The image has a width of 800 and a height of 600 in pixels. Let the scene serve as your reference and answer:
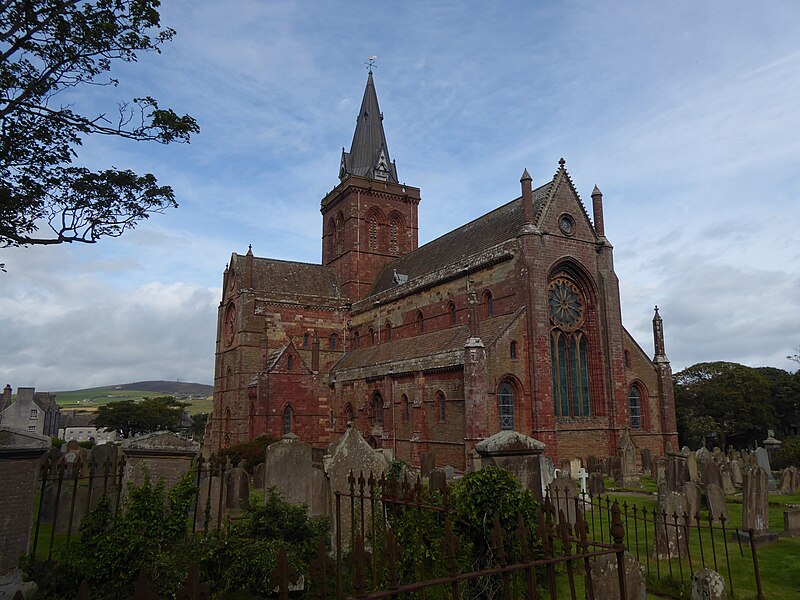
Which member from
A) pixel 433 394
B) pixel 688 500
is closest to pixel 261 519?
pixel 688 500

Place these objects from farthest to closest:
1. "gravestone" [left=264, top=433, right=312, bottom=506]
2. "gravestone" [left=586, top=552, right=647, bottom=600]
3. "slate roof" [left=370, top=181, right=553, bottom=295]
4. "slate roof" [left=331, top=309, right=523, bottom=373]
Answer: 1. "slate roof" [left=370, top=181, right=553, bottom=295]
2. "slate roof" [left=331, top=309, right=523, bottom=373]
3. "gravestone" [left=264, top=433, right=312, bottom=506]
4. "gravestone" [left=586, top=552, right=647, bottom=600]

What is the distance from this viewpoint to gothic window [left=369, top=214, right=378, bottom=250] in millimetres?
44031

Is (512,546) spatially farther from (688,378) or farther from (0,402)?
(0,402)

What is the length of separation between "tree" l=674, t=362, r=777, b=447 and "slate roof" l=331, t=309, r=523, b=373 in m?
24.1

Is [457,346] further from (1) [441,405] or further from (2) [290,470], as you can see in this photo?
(2) [290,470]

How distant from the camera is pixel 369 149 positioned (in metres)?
46.5

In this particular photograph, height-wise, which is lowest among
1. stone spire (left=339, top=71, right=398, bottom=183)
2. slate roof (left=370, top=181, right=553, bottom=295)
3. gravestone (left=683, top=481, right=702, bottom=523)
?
gravestone (left=683, top=481, right=702, bottom=523)

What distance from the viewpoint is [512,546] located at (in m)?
7.34

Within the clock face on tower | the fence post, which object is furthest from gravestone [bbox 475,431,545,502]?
the clock face on tower

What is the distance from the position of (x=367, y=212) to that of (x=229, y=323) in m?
13.2

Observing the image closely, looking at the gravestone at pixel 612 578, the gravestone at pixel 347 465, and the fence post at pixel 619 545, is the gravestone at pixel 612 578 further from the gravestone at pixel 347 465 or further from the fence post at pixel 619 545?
the gravestone at pixel 347 465

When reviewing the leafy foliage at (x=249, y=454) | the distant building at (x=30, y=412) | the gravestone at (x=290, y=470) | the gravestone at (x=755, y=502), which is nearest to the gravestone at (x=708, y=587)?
the gravestone at (x=755, y=502)

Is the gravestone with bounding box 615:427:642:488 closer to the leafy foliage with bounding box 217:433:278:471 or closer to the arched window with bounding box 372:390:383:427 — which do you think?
the arched window with bounding box 372:390:383:427

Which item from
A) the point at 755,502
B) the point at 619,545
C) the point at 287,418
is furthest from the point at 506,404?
the point at 619,545
